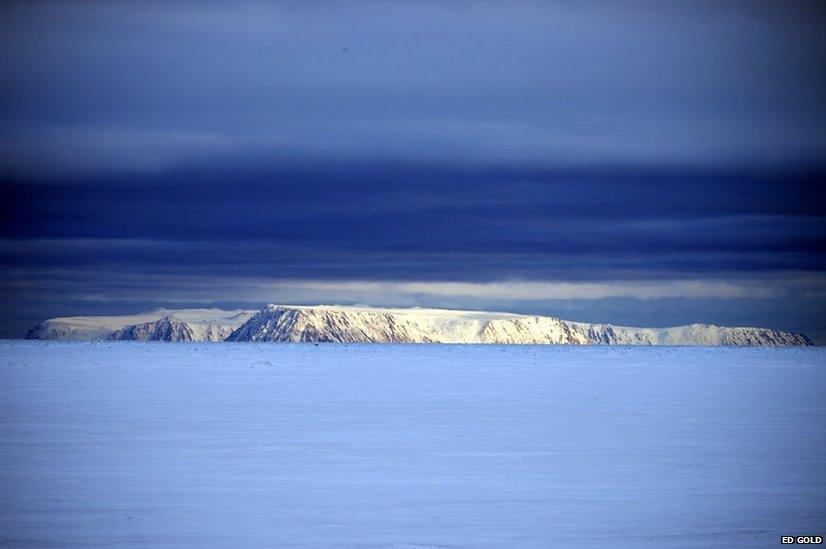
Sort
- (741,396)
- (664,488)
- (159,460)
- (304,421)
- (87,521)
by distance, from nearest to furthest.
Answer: (87,521)
(664,488)
(159,460)
(304,421)
(741,396)

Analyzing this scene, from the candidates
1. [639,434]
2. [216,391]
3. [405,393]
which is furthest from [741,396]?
[216,391]

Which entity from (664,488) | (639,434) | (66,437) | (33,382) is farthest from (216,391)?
(664,488)

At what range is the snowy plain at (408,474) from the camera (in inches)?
513

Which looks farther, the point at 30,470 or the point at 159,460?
the point at 159,460

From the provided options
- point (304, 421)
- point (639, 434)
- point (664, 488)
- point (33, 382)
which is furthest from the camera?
point (33, 382)

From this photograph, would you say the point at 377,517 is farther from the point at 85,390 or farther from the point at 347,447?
the point at 85,390

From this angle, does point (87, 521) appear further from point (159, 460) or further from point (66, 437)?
point (66, 437)

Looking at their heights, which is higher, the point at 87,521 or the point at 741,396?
the point at 741,396

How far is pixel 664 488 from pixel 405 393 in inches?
899

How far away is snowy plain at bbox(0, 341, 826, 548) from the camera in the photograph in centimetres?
1302

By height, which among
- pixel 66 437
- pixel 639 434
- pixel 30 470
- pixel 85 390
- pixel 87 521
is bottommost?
pixel 87 521

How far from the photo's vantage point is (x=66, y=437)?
21891mm

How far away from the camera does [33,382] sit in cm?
4344

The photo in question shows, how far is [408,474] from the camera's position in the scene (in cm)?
1728
